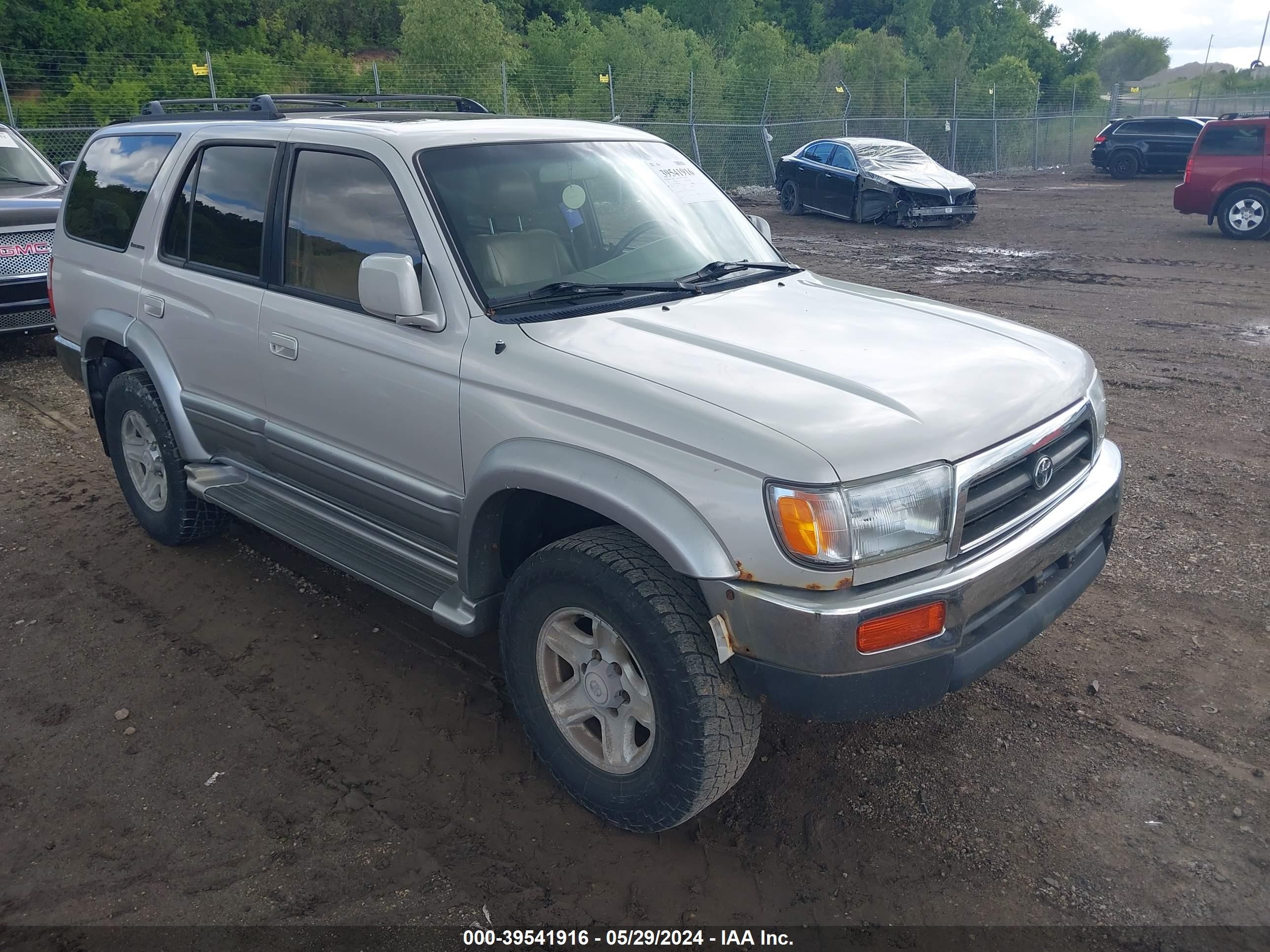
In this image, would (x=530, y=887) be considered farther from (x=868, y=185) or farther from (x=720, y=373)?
(x=868, y=185)

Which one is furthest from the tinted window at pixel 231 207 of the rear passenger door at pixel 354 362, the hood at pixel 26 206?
the hood at pixel 26 206

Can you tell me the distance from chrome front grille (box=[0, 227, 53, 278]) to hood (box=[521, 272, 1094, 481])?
7225mm

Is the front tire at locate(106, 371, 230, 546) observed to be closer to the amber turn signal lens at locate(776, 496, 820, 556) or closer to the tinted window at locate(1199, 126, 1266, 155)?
the amber turn signal lens at locate(776, 496, 820, 556)

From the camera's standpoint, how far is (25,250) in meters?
8.37

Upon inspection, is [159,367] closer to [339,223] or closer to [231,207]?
[231,207]

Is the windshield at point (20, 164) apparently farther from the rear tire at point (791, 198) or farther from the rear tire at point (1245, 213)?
the rear tire at point (1245, 213)

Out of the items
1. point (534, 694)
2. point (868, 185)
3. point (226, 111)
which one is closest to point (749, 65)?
point (868, 185)

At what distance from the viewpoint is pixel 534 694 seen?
3.12m

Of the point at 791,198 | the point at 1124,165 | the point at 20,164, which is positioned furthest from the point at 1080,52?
the point at 20,164

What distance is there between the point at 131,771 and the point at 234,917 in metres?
0.89

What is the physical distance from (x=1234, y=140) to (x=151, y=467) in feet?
51.8

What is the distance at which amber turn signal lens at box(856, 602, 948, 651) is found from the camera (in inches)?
98.5

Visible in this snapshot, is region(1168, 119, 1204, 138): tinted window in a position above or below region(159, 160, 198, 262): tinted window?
above

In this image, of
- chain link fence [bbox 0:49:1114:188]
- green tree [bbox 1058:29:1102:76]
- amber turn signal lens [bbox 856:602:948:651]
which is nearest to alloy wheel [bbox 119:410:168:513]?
amber turn signal lens [bbox 856:602:948:651]
